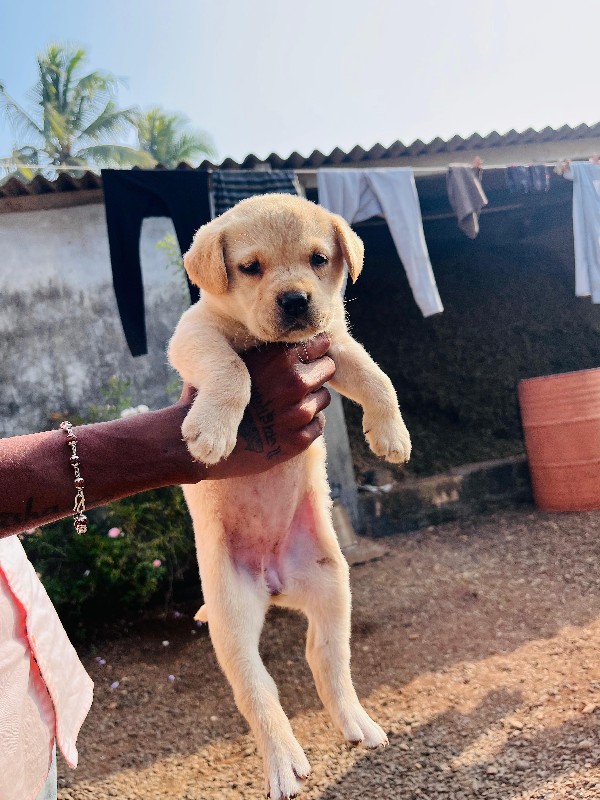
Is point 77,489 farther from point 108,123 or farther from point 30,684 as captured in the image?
Result: point 108,123

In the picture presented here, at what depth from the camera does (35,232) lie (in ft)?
22.8

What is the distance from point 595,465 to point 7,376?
6.44 metres

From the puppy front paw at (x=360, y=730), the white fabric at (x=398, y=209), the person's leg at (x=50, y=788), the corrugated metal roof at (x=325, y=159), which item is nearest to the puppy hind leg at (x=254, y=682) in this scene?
the puppy front paw at (x=360, y=730)

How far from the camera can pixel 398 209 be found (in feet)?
20.0

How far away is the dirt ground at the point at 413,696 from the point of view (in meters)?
3.11

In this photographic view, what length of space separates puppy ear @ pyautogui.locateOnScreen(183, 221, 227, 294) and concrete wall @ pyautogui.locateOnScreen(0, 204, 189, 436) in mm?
5156

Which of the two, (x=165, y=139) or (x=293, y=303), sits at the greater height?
(x=165, y=139)

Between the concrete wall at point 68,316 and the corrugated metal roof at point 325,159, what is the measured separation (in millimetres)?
259

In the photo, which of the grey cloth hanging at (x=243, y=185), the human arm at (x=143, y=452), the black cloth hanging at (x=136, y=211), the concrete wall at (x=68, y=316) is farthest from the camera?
the concrete wall at (x=68, y=316)

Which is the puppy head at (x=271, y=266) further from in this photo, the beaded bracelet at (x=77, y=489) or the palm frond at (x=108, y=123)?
the palm frond at (x=108, y=123)

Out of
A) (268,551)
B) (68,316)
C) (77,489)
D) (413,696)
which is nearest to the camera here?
(77,489)

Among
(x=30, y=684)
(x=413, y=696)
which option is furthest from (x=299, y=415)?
(x=413, y=696)

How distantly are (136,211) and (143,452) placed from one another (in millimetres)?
4080

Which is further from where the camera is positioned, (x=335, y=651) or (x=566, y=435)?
(x=566, y=435)
